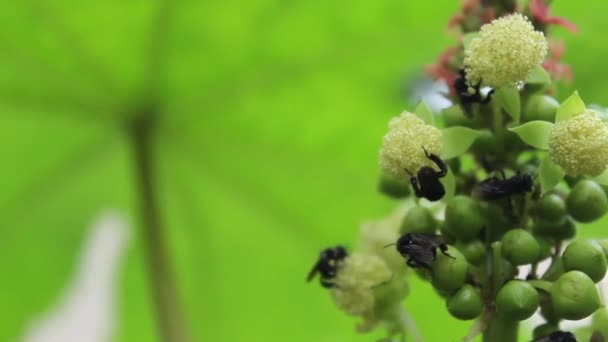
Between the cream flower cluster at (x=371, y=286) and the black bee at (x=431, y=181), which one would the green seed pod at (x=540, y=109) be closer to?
the black bee at (x=431, y=181)

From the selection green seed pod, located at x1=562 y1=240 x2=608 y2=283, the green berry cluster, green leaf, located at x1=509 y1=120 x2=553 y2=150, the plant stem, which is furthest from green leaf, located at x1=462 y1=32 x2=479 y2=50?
the plant stem

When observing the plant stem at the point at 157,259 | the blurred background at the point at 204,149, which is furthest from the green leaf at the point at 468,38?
the plant stem at the point at 157,259

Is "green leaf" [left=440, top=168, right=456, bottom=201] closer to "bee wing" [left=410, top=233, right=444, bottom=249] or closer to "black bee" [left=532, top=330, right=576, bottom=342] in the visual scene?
"bee wing" [left=410, top=233, right=444, bottom=249]

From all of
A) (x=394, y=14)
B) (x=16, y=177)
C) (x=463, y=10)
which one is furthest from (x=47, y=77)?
(x=463, y=10)

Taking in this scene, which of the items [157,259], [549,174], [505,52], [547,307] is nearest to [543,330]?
[547,307]

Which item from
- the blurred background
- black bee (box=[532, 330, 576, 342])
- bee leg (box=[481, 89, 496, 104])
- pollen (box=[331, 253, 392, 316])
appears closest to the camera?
black bee (box=[532, 330, 576, 342])

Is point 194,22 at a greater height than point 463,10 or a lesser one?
greater

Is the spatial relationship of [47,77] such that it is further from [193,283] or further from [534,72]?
[534,72]
